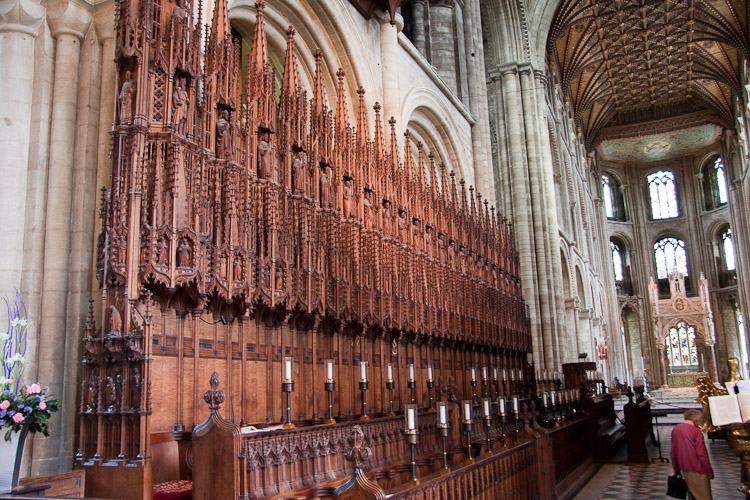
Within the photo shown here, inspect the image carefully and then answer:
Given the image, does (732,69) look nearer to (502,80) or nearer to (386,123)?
(502,80)

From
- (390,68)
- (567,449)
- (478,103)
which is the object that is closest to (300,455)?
(567,449)

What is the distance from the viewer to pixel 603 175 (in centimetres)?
4516

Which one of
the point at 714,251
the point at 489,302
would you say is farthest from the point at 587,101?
the point at 489,302

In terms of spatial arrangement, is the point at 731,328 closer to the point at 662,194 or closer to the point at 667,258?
the point at 667,258

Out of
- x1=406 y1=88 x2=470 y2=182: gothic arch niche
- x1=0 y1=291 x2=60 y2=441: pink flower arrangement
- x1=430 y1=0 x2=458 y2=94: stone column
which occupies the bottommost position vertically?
x1=0 y1=291 x2=60 y2=441: pink flower arrangement

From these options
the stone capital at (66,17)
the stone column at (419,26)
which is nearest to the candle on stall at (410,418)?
the stone capital at (66,17)

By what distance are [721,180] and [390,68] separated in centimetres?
3510

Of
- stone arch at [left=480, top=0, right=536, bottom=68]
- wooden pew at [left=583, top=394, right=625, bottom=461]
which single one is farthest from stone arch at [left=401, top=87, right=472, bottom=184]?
wooden pew at [left=583, top=394, right=625, bottom=461]

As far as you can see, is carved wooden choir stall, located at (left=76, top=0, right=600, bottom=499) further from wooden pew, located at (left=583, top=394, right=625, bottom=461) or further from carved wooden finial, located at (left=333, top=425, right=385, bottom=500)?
wooden pew, located at (left=583, top=394, right=625, bottom=461)

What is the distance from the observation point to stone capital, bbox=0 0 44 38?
642 cm

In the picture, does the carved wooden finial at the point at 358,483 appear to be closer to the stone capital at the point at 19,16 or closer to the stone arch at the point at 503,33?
the stone capital at the point at 19,16

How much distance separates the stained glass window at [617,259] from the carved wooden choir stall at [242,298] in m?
36.4

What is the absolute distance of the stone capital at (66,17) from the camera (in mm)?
6672

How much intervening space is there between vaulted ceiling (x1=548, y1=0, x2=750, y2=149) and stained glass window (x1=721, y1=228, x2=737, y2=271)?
7.73 metres
